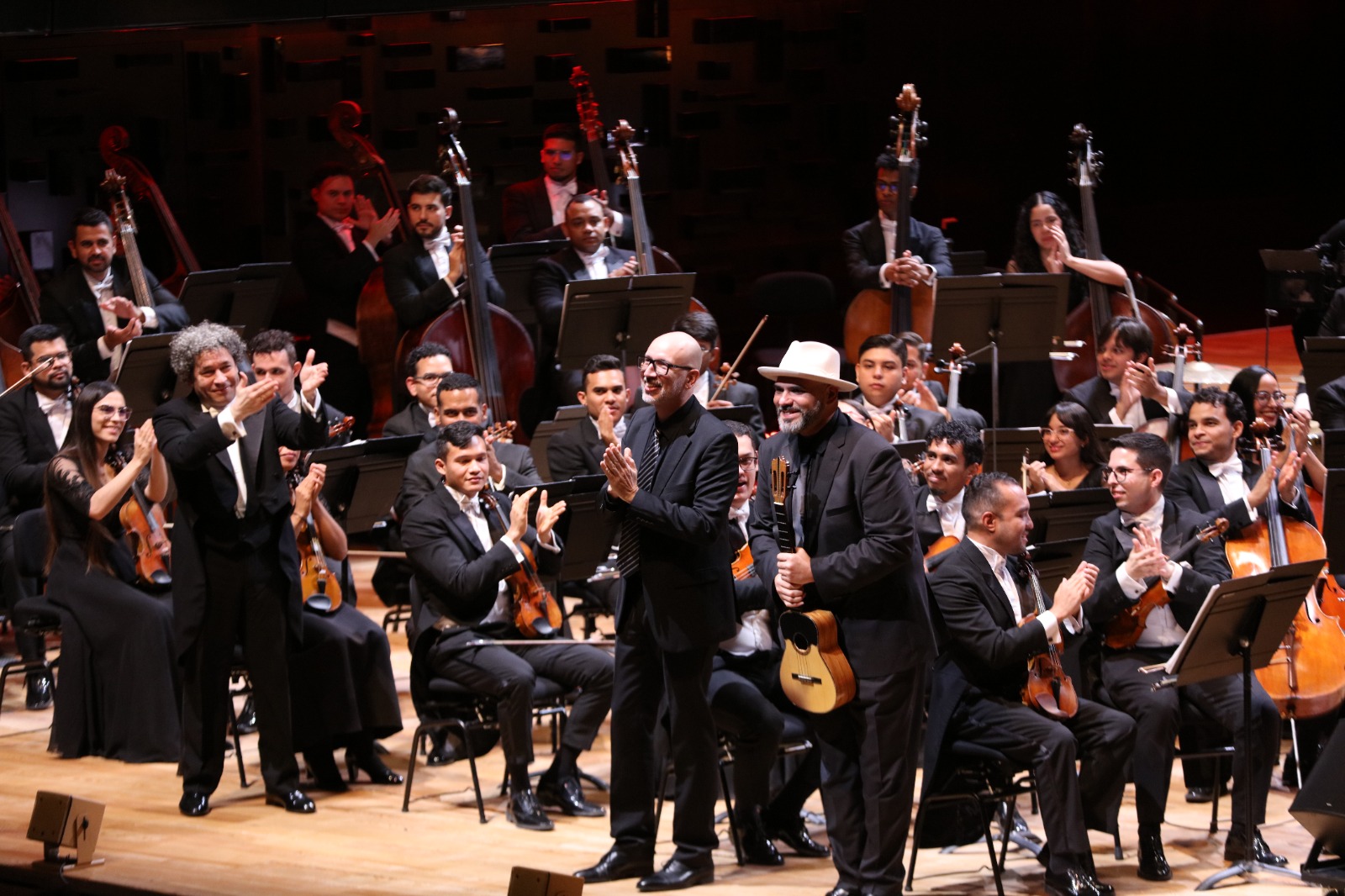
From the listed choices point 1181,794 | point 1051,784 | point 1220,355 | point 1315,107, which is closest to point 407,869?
point 1051,784

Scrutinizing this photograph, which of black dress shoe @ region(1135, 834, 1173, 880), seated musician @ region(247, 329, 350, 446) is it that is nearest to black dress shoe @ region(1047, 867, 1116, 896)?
black dress shoe @ region(1135, 834, 1173, 880)

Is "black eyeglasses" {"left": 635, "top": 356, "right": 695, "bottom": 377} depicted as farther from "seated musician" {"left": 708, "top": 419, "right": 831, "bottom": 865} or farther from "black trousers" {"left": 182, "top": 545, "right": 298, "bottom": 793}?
"black trousers" {"left": 182, "top": 545, "right": 298, "bottom": 793}

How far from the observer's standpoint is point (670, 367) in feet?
15.6

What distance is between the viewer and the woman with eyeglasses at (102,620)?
6168 millimetres

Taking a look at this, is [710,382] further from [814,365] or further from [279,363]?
[814,365]

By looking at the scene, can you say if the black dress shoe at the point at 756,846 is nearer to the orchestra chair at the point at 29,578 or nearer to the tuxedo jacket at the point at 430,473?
the tuxedo jacket at the point at 430,473

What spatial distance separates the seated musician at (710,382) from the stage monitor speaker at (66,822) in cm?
275

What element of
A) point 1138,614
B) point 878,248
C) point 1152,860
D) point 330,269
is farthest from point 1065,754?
point 330,269

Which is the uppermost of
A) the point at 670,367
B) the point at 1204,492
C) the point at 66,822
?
the point at 670,367

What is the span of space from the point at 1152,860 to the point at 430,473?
A: 263 centimetres

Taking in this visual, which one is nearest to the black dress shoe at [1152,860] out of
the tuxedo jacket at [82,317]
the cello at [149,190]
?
the tuxedo jacket at [82,317]

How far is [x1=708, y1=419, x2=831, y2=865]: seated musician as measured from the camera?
5121mm

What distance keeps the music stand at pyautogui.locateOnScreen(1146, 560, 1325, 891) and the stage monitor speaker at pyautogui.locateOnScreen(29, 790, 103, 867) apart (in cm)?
285

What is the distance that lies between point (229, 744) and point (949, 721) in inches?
109
